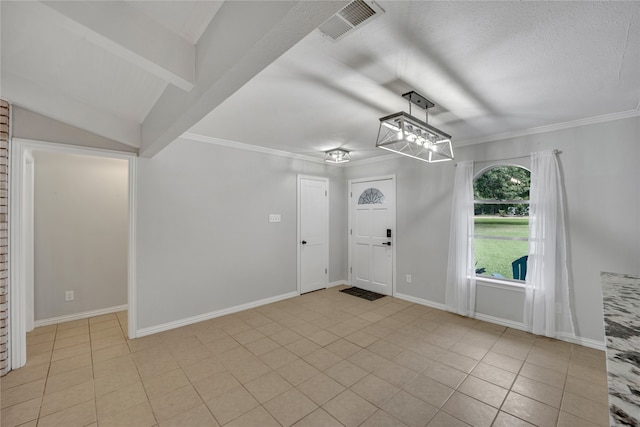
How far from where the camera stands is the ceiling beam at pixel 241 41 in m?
0.90

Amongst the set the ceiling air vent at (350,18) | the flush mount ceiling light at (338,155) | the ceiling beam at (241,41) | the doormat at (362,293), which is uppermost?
the ceiling air vent at (350,18)

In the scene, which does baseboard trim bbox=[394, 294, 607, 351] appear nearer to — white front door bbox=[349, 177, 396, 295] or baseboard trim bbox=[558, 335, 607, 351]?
baseboard trim bbox=[558, 335, 607, 351]

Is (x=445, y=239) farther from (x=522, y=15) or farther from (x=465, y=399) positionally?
(x=522, y=15)

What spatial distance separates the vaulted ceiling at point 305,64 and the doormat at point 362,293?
117 inches

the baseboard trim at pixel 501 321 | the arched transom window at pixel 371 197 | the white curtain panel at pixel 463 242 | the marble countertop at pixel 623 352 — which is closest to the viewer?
the marble countertop at pixel 623 352

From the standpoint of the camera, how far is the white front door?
4.85 m

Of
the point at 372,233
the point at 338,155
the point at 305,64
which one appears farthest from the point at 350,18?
the point at 372,233

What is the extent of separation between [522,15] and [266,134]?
9.16 feet

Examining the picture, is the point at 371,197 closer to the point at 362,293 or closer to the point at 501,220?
the point at 362,293

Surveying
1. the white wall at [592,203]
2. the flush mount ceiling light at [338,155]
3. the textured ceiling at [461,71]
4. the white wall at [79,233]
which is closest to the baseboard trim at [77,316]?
the white wall at [79,233]

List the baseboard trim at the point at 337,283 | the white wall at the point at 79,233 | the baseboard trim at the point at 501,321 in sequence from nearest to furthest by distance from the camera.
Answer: the baseboard trim at the point at 501,321 → the white wall at the point at 79,233 → the baseboard trim at the point at 337,283

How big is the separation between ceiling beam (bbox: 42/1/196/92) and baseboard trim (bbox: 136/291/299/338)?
3045 mm

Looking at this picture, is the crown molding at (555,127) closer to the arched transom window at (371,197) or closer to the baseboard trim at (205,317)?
the arched transom window at (371,197)

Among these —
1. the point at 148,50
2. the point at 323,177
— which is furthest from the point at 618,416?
the point at 323,177
